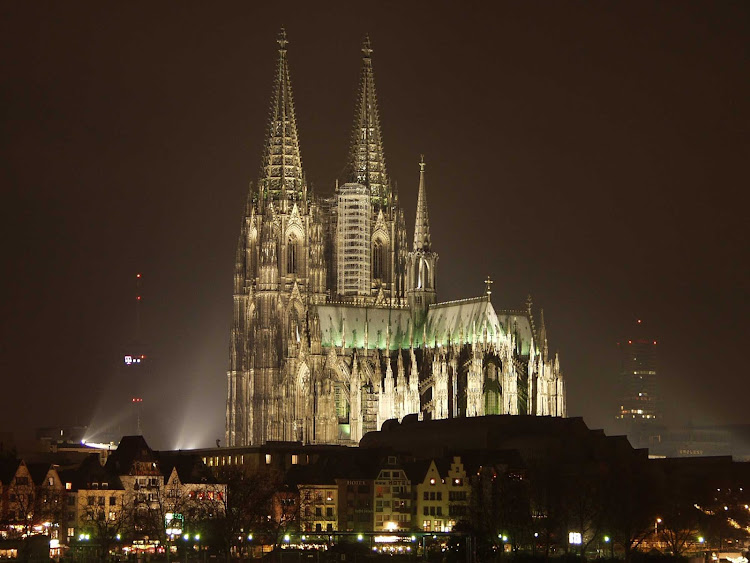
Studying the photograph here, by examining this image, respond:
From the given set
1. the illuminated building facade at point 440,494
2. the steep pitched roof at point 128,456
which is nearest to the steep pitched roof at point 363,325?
the illuminated building facade at point 440,494

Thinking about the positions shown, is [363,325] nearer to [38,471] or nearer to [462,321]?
[462,321]

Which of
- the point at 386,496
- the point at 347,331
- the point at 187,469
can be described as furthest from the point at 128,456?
the point at 347,331

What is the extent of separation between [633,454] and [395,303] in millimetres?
42075

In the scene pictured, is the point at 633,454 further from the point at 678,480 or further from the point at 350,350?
the point at 350,350

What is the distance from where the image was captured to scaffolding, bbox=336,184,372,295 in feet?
567

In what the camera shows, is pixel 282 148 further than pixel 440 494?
Yes

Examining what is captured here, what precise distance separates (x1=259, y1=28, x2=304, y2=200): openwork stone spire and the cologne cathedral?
9 cm

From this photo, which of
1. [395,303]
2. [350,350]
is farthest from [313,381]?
[395,303]

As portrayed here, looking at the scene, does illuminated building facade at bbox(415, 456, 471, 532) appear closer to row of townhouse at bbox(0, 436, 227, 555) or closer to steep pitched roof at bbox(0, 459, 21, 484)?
row of townhouse at bbox(0, 436, 227, 555)

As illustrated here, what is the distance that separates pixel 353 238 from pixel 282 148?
452 inches

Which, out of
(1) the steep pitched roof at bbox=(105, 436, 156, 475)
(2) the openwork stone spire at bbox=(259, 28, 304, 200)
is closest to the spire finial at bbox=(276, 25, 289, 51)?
(2) the openwork stone spire at bbox=(259, 28, 304, 200)

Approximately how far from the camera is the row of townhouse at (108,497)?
4203 inches

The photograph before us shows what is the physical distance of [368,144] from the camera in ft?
582

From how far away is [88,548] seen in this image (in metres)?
104
